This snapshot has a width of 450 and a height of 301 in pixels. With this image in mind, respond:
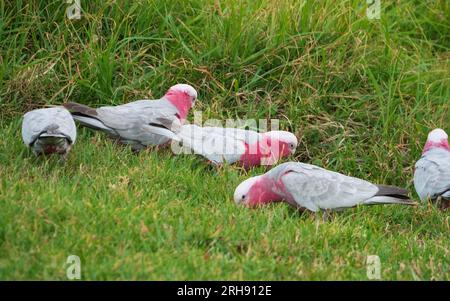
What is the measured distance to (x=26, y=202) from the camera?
181 inches

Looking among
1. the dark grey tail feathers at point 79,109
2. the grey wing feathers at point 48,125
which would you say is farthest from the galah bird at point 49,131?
the dark grey tail feathers at point 79,109

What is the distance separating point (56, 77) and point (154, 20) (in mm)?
1007

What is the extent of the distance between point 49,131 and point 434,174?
2.74 m

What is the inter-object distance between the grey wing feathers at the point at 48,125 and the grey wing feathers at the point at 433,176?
2.53 m

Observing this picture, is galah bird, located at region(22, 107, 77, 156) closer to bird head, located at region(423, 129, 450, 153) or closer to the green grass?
the green grass

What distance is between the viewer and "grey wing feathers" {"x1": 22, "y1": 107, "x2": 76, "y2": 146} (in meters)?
5.31

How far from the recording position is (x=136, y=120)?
6.04 meters

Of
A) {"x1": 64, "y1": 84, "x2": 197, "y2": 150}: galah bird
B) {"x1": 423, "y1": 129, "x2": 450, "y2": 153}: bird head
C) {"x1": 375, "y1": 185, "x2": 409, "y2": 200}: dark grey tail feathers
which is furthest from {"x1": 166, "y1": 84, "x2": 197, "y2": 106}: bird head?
{"x1": 423, "y1": 129, "x2": 450, "y2": 153}: bird head

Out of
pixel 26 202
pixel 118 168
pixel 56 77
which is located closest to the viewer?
pixel 26 202

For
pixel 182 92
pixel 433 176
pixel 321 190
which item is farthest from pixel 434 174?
pixel 182 92

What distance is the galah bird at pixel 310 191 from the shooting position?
17.6 ft

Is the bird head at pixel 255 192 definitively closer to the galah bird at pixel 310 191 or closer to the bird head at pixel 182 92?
the galah bird at pixel 310 191
